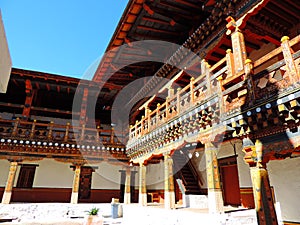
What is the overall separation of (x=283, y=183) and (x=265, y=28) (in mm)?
4921

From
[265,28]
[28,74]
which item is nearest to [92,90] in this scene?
[28,74]

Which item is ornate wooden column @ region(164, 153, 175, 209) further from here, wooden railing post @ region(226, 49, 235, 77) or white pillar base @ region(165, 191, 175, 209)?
wooden railing post @ region(226, 49, 235, 77)

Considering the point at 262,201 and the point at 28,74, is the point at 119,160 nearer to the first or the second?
the point at 28,74

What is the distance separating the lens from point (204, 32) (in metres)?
7.97

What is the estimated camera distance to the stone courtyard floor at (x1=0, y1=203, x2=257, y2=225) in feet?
19.6

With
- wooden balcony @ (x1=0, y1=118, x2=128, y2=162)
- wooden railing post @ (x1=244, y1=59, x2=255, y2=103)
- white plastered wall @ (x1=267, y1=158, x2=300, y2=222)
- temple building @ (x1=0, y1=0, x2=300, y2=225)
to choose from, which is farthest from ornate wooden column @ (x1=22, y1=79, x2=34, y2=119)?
white plastered wall @ (x1=267, y1=158, x2=300, y2=222)

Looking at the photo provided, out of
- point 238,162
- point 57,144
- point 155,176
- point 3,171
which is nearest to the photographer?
point 238,162

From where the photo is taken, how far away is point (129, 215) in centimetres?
1036

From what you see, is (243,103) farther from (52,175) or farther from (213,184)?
(52,175)

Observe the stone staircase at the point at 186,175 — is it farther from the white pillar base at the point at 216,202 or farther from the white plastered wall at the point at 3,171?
the white plastered wall at the point at 3,171

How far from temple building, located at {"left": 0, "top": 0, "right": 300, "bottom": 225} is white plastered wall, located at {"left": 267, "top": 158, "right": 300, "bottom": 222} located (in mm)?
31

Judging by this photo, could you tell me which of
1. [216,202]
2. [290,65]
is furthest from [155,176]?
[290,65]

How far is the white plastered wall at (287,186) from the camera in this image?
6547 mm

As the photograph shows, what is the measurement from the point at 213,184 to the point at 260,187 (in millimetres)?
1573
